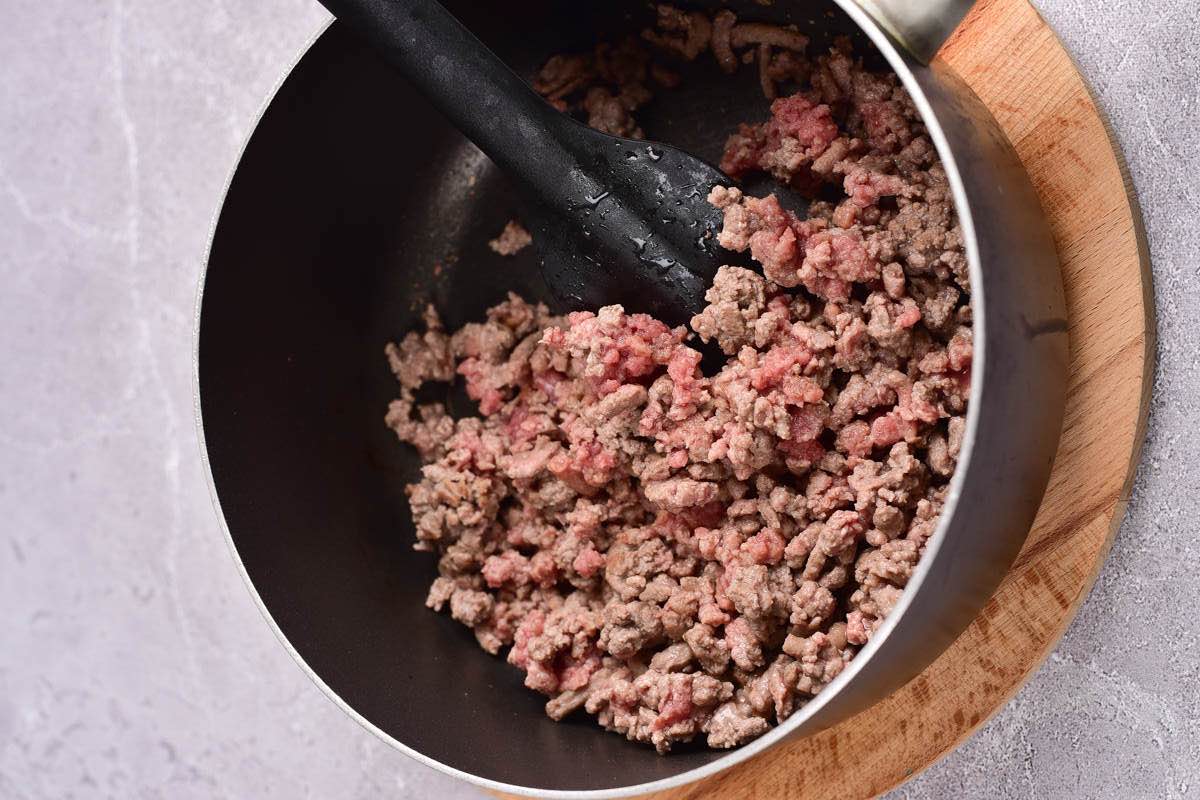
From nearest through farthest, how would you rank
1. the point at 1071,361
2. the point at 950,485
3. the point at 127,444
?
the point at 950,485, the point at 1071,361, the point at 127,444

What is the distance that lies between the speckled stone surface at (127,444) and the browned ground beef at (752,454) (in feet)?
1.55

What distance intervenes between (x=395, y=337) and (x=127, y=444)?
0.63 m

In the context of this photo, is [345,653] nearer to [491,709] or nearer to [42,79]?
[491,709]

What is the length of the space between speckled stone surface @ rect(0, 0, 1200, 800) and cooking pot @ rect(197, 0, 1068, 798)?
1.13 feet

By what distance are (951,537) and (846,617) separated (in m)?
0.31

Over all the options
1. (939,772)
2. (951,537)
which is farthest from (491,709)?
(951,537)

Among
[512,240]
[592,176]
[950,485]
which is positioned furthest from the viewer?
[512,240]

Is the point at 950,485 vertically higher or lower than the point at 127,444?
higher

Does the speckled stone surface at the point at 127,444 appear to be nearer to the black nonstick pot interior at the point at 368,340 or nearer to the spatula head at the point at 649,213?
the black nonstick pot interior at the point at 368,340

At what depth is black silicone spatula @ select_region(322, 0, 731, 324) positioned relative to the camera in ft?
4.61

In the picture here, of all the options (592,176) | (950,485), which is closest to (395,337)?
(592,176)

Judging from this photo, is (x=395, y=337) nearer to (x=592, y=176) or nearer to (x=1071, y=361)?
(x=592, y=176)

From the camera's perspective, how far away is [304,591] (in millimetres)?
1573

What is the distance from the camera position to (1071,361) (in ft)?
4.31
